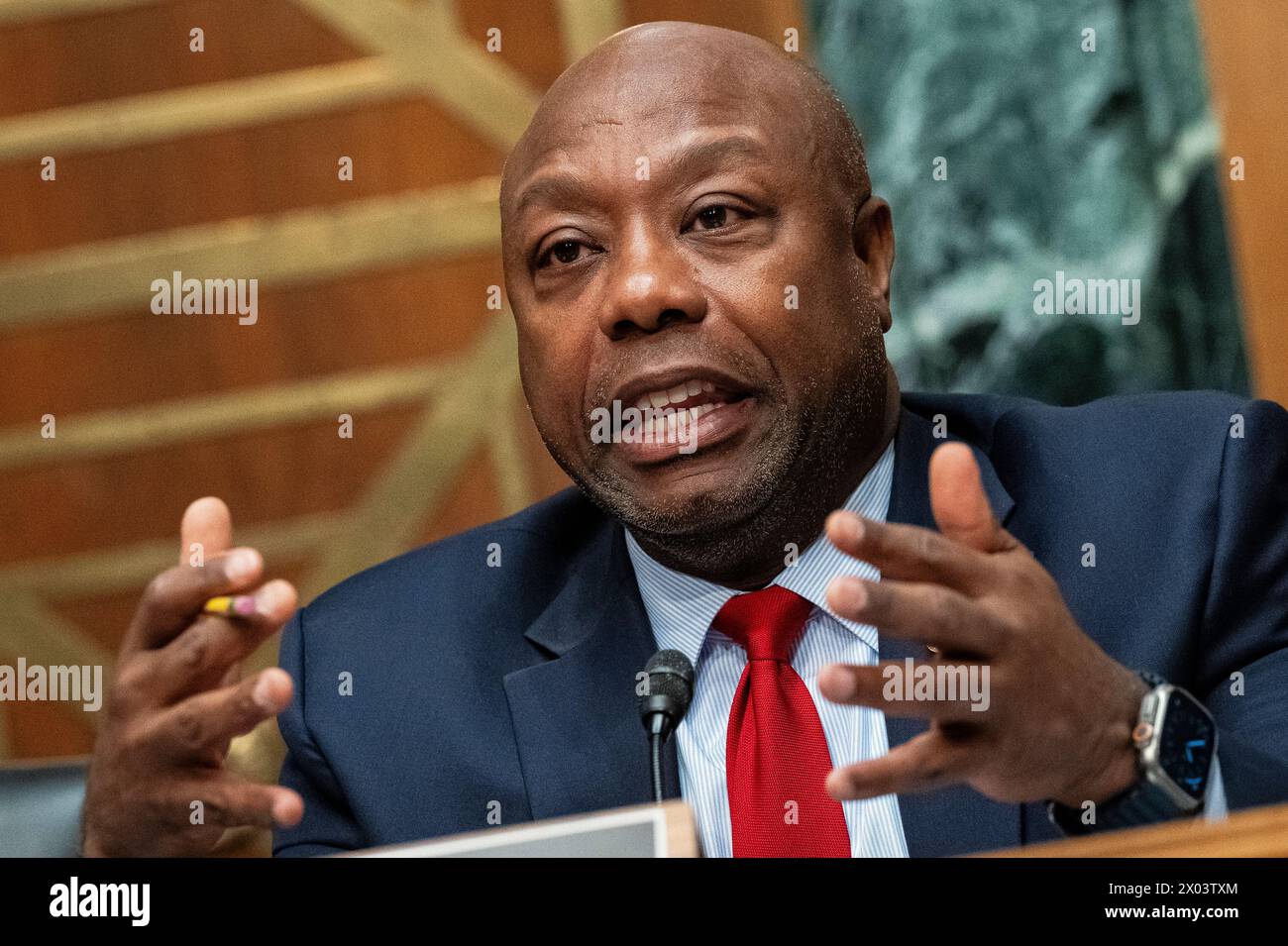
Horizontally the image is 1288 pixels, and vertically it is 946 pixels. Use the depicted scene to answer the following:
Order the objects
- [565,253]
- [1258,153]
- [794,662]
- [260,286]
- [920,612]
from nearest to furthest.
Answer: [920,612] < [794,662] < [565,253] < [1258,153] < [260,286]

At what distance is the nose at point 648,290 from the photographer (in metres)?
2.04

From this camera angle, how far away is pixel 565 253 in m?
2.19

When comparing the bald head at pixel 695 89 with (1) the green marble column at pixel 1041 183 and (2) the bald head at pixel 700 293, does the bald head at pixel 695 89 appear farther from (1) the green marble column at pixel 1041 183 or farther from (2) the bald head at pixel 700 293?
(1) the green marble column at pixel 1041 183

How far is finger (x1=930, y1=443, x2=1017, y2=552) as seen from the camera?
1.47 meters

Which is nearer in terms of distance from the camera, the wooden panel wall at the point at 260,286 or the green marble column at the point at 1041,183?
the green marble column at the point at 1041,183

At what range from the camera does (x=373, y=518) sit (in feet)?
13.7

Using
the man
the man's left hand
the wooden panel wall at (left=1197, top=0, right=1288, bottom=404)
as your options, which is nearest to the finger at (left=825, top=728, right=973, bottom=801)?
the man's left hand

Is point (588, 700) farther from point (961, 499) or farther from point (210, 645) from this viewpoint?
point (961, 499)

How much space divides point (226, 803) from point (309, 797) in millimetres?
701

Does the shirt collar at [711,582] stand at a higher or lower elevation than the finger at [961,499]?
higher

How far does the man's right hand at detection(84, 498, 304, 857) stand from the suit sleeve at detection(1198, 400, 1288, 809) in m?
1.11

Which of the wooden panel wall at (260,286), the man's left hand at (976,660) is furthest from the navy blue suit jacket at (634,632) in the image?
the wooden panel wall at (260,286)

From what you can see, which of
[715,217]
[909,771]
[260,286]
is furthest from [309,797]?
[260,286]
